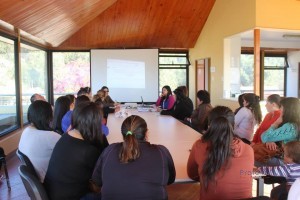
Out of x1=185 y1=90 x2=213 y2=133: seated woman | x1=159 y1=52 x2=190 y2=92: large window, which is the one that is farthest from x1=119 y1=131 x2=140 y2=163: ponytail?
x1=159 y1=52 x2=190 y2=92: large window

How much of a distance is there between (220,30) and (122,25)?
109 inches

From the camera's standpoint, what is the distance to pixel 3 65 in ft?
18.3

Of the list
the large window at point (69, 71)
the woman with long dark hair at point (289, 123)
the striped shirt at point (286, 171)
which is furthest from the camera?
the large window at point (69, 71)

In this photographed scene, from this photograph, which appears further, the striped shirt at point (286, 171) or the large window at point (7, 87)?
the large window at point (7, 87)

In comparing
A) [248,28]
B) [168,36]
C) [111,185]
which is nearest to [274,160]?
[111,185]

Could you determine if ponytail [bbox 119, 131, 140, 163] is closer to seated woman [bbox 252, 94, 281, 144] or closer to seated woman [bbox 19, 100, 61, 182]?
seated woman [bbox 19, 100, 61, 182]

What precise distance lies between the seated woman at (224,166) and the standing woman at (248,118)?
87.7 inches

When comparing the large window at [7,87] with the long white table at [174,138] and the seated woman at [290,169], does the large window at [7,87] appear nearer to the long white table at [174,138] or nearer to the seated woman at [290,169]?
the long white table at [174,138]

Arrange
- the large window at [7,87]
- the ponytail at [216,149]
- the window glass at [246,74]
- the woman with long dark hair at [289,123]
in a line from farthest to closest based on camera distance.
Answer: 1. the window glass at [246,74]
2. the large window at [7,87]
3. the woman with long dark hair at [289,123]
4. the ponytail at [216,149]

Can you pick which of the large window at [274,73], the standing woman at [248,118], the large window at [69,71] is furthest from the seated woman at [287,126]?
the large window at [274,73]

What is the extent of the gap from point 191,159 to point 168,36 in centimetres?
780

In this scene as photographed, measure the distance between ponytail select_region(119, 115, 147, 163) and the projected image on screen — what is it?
26.3 ft

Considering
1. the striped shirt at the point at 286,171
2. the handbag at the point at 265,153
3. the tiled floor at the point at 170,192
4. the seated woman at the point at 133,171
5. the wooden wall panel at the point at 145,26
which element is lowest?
the tiled floor at the point at 170,192

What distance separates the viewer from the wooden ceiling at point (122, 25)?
20.9 feet
